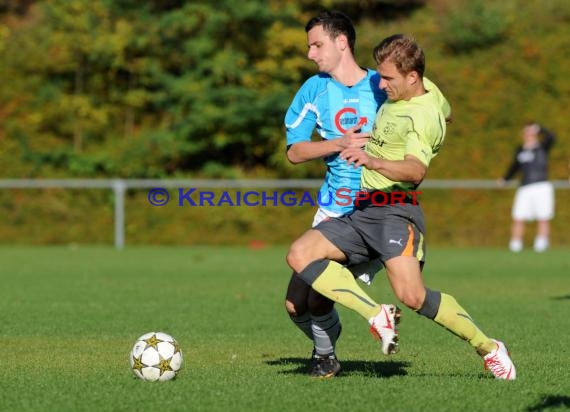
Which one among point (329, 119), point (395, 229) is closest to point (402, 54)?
point (329, 119)

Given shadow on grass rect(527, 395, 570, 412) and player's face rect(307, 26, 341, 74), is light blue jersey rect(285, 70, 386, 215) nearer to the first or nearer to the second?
player's face rect(307, 26, 341, 74)

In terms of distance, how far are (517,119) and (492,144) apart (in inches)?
36.2

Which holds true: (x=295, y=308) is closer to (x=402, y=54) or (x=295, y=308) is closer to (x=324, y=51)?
(x=324, y=51)

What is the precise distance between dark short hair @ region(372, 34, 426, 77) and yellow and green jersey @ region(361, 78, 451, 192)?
7.9 inches

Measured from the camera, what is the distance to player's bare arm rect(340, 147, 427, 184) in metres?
6.24

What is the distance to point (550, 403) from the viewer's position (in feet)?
19.4

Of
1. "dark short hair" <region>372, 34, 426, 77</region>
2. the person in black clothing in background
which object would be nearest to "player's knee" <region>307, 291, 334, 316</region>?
"dark short hair" <region>372, 34, 426, 77</region>

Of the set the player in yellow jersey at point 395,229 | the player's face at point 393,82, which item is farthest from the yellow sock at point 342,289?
the player's face at point 393,82

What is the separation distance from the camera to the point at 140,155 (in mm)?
25469

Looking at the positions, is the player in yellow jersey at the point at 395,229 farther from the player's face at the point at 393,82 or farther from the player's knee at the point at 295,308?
the player's knee at the point at 295,308

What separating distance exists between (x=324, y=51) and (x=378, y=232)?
1.29 m

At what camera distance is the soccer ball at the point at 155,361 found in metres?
6.69

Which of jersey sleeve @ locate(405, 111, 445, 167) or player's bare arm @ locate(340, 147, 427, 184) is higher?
jersey sleeve @ locate(405, 111, 445, 167)

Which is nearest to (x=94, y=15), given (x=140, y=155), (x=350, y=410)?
(x=140, y=155)
